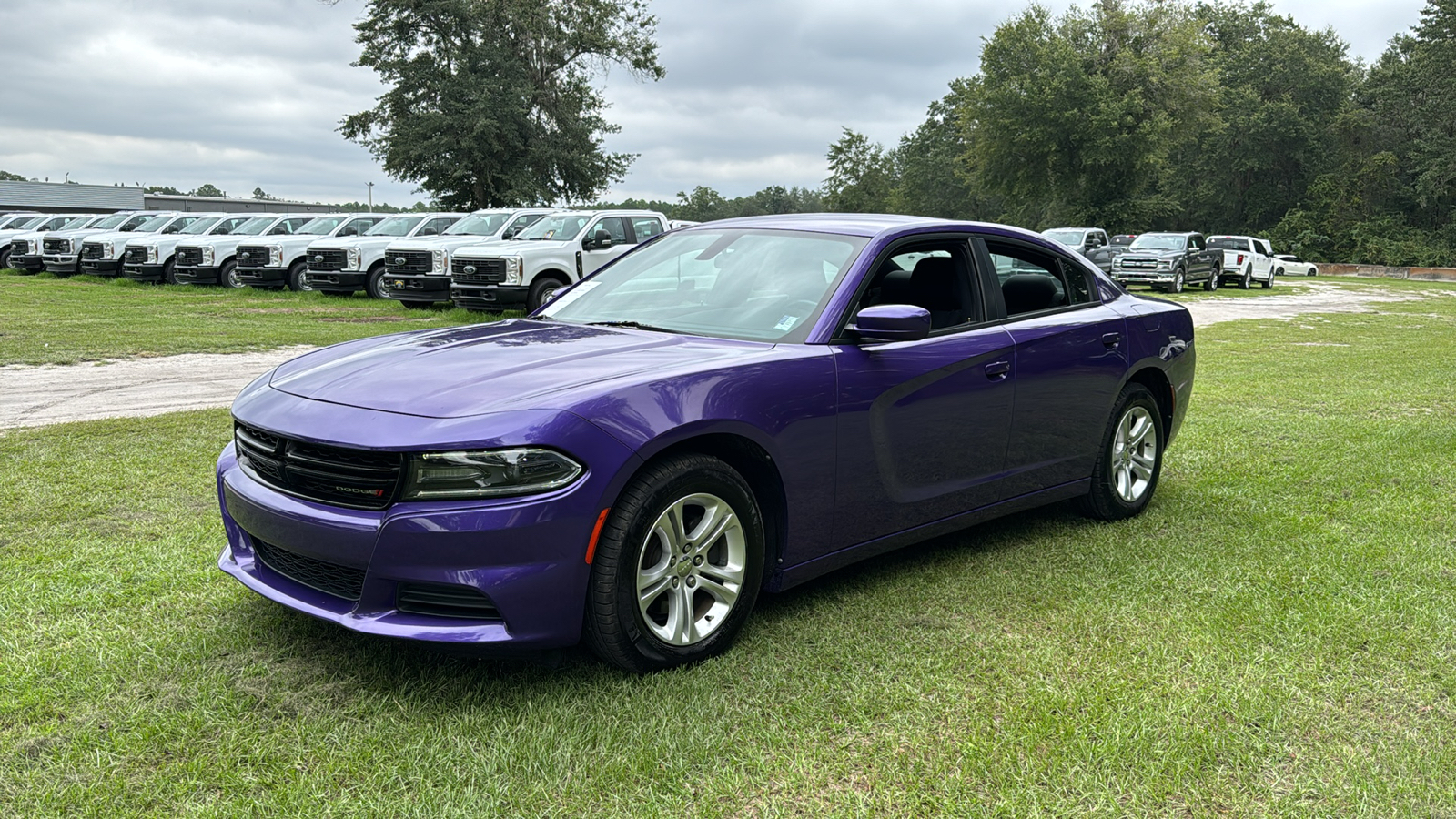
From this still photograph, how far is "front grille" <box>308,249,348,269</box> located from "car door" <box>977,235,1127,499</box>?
58.7ft

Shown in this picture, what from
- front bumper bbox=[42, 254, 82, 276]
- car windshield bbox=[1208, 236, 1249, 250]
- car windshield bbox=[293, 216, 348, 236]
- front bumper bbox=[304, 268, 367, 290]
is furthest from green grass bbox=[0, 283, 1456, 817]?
car windshield bbox=[1208, 236, 1249, 250]

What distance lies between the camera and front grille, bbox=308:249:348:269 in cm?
2078

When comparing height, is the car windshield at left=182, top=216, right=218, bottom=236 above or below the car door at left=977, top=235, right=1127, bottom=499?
above

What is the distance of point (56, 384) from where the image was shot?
9594 millimetres

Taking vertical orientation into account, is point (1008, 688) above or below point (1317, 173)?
below

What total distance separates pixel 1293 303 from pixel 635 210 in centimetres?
1741

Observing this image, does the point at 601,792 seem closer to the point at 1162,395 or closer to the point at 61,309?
the point at 1162,395

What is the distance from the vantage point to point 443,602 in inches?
121

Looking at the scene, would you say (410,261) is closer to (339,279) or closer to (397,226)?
(339,279)

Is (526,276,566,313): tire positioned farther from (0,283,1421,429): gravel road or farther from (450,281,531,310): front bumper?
(0,283,1421,429): gravel road

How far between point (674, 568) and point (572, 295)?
1.86m

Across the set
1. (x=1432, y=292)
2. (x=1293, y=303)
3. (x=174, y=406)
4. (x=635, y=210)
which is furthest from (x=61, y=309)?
(x=1432, y=292)

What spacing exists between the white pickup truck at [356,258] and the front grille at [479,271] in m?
4.03

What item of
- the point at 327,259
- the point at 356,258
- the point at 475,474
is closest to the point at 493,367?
the point at 475,474
